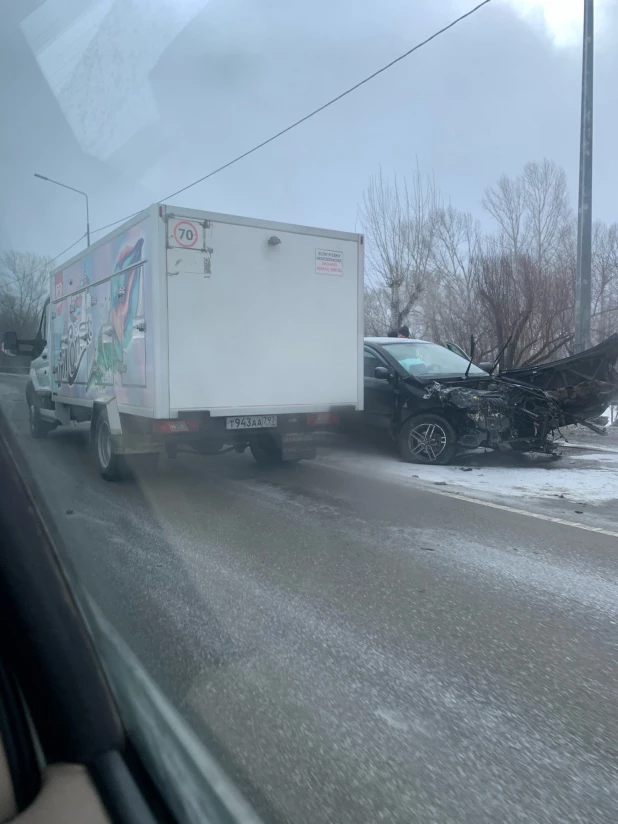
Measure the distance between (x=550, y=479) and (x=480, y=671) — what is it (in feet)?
17.8

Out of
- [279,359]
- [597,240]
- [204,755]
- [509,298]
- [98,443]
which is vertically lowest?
[204,755]

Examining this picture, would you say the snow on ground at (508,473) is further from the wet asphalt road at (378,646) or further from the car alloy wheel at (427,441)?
the wet asphalt road at (378,646)

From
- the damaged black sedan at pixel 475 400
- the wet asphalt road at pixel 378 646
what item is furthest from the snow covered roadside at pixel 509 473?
the wet asphalt road at pixel 378 646

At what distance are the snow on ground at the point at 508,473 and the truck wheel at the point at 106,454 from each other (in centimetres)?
295

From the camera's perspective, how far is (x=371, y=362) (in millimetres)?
10391

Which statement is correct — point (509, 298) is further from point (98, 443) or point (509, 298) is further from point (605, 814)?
point (605, 814)

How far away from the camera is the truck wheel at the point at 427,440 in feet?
30.4

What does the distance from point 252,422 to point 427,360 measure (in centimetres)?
354

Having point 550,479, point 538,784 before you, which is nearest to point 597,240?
point 550,479

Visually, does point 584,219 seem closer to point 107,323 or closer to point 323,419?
point 323,419

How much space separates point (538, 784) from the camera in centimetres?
249

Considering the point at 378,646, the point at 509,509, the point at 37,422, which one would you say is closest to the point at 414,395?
the point at 509,509

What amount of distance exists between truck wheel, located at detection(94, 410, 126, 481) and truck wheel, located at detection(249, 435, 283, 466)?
1747 mm

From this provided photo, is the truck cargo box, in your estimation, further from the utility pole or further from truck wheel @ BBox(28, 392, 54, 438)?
the utility pole
